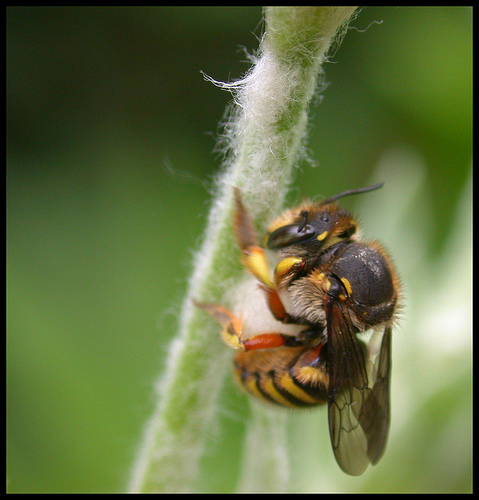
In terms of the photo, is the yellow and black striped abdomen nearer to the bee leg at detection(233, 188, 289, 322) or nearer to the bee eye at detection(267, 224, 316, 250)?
the bee leg at detection(233, 188, 289, 322)

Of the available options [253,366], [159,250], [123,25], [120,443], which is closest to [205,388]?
[253,366]

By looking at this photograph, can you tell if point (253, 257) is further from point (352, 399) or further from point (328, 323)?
point (352, 399)

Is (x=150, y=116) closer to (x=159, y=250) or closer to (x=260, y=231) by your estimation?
(x=159, y=250)

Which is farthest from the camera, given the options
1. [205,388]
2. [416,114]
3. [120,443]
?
[416,114]

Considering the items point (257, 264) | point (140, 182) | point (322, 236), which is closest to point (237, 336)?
point (257, 264)

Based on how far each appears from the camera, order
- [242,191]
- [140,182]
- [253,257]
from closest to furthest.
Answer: [242,191] < [253,257] < [140,182]
